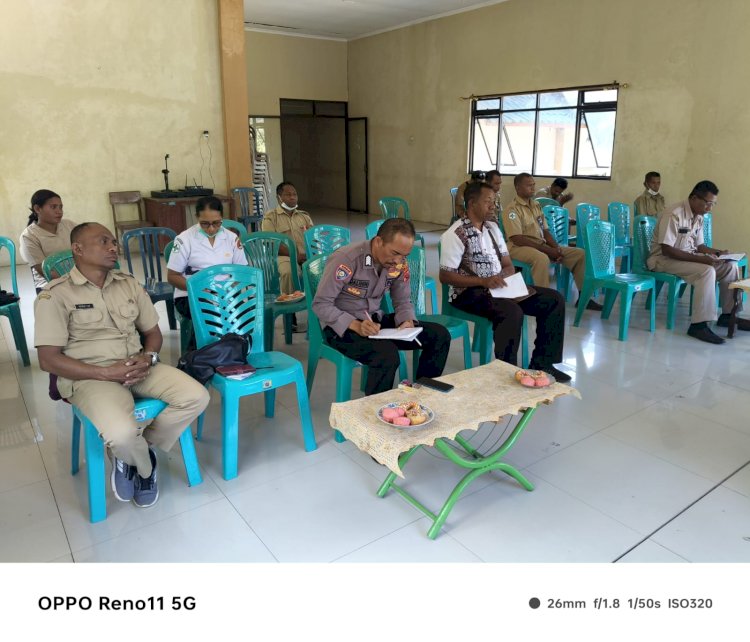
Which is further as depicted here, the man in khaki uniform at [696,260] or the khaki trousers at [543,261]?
the khaki trousers at [543,261]

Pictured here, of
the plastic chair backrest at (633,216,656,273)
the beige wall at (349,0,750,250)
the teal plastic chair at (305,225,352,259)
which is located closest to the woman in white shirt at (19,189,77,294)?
the teal plastic chair at (305,225,352,259)

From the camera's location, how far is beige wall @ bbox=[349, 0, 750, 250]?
6.78 m

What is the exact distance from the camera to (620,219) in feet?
20.1

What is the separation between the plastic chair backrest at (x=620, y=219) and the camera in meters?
6.11

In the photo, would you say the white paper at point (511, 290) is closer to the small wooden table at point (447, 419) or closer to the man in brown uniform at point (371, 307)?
the man in brown uniform at point (371, 307)

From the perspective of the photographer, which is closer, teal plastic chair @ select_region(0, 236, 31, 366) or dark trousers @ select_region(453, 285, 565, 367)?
dark trousers @ select_region(453, 285, 565, 367)

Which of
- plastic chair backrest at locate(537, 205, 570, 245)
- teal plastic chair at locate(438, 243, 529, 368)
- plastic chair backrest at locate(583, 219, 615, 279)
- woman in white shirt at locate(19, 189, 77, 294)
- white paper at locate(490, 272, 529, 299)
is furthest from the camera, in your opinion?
plastic chair backrest at locate(537, 205, 570, 245)

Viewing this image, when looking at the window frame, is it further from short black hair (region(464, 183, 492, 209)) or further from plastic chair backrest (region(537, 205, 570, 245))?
short black hair (region(464, 183, 492, 209))

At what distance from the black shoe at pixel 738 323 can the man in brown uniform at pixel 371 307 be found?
3025 mm

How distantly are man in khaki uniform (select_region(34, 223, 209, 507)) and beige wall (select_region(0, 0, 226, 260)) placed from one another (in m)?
5.92

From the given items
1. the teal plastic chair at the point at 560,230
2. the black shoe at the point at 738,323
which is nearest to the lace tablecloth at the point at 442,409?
the black shoe at the point at 738,323

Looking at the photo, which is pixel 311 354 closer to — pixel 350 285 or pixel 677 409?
pixel 350 285
